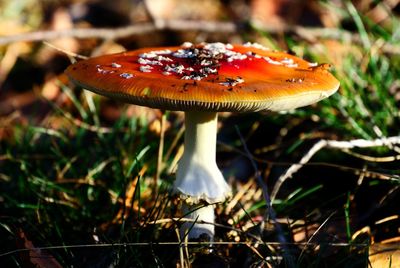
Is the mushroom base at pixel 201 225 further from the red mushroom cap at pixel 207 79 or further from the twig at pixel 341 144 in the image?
the red mushroom cap at pixel 207 79

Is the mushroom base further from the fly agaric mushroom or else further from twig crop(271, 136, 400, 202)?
twig crop(271, 136, 400, 202)

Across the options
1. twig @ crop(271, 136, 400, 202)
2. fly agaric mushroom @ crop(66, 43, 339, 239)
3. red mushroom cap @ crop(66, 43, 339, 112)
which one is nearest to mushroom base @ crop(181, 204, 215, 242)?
fly agaric mushroom @ crop(66, 43, 339, 239)

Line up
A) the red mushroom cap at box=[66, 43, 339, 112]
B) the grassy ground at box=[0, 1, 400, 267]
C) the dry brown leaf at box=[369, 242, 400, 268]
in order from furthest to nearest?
1. the grassy ground at box=[0, 1, 400, 267]
2. the dry brown leaf at box=[369, 242, 400, 268]
3. the red mushroom cap at box=[66, 43, 339, 112]

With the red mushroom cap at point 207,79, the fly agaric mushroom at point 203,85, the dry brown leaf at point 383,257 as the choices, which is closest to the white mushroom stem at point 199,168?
the fly agaric mushroom at point 203,85

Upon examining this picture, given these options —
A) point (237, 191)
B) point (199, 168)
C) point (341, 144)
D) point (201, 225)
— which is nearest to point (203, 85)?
point (199, 168)

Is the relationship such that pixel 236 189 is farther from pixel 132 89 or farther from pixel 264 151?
pixel 132 89

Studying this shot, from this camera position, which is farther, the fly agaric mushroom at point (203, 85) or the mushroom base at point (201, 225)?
the mushroom base at point (201, 225)
